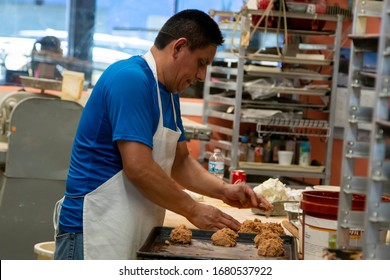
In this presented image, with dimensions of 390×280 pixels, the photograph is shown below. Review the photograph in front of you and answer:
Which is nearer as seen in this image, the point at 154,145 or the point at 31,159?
the point at 154,145

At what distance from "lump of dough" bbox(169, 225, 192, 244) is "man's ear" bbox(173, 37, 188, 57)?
58cm

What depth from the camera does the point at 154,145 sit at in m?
2.49

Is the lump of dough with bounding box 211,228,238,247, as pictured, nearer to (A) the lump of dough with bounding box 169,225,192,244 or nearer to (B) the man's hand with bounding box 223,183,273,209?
(A) the lump of dough with bounding box 169,225,192,244

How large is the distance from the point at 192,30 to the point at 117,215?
2.14ft

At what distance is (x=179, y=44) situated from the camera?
97.3 inches

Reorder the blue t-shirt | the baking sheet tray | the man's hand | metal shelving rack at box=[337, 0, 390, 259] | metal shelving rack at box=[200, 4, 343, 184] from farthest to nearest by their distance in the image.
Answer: metal shelving rack at box=[200, 4, 343, 184]
the man's hand
the blue t-shirt
the baking sheet tray
metal shelving rack at box=[337, 0, 390, 259]

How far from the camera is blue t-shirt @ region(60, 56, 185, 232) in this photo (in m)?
2.32

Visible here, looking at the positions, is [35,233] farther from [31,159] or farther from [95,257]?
[95,257]

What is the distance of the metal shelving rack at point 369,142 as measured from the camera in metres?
1.40

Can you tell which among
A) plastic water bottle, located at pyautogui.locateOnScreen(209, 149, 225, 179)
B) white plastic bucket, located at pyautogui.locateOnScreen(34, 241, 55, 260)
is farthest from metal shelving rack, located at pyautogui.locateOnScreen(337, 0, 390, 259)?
plastic water bottle, located at pyautogui.locateOnScreen(209, 149, 225, 179)

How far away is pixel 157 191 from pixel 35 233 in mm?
2210

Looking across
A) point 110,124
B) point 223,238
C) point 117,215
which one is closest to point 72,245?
point 117,215

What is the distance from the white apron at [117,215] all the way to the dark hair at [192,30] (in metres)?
0.10
